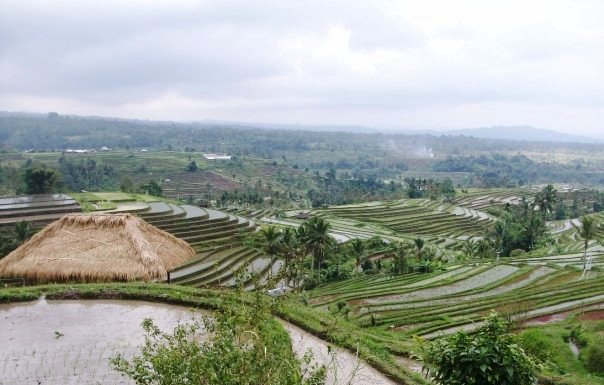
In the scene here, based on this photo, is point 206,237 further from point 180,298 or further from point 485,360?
point 485,360

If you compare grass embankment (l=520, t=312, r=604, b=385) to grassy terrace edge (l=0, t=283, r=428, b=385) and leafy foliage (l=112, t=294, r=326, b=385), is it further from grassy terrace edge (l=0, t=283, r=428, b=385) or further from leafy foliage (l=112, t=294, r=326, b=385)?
leafy foliage (l=112, t=294, r=326, b=385)

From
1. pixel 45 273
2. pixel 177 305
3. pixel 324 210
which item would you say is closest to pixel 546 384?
pixel 177 305

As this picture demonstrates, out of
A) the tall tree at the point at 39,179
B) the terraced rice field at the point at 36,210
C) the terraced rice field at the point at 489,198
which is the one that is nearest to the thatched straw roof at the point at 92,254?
the terraced rice field at the point at 36,210

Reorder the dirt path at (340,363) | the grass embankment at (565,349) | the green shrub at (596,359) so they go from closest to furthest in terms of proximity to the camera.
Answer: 1. the dirt path at (340,363)
2. the grass embankment at (565,349)
3. the green shrub at (596,359)

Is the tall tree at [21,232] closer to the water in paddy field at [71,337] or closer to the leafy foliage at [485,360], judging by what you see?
the water in paddy field at [71,337]

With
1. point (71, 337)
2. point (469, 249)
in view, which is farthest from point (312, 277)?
point (71, 337)

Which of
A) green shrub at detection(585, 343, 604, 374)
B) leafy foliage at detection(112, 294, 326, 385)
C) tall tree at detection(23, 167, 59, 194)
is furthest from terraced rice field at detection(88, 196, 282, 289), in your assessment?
leafy foliage at detection(112, 294, 326, 385)

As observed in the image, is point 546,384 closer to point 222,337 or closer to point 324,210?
point 222,337
